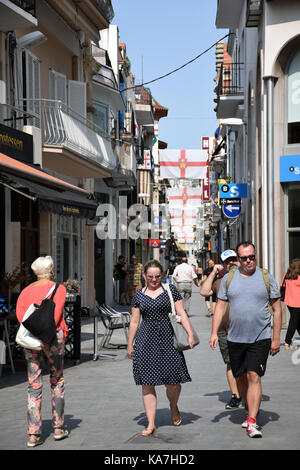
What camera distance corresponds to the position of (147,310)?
25.9ft

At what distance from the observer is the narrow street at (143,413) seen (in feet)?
23.9

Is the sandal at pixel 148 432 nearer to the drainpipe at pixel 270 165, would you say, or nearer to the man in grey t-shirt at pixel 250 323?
the man in grey t-shirt at pixel 250 323

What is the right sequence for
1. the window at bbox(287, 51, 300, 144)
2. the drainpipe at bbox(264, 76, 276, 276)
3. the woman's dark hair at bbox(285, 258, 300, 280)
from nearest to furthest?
the woman's dark hair at bbox(285, 258, 300, 280), the drainpipe at bbox(264, 76, 276, 276), the window at bbox(287, 51, 300, 144)

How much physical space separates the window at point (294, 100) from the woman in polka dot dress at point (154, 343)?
1338 centimetres

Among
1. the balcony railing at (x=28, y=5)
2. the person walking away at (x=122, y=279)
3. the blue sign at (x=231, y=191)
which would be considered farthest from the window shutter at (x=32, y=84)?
the person walking away at (x=122, y=279)

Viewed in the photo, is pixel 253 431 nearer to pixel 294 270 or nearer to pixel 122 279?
pixel 294 270

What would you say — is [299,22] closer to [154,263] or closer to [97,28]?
[97,28]

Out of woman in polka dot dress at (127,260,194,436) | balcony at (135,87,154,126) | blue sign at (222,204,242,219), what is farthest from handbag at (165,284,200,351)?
balcony at (135,87,154,126)

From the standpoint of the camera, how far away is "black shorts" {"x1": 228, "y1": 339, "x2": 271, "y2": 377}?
25.6ft

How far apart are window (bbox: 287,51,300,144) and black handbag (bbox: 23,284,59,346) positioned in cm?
1416

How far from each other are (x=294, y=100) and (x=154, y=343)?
1400cm

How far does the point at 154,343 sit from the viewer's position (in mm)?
7895

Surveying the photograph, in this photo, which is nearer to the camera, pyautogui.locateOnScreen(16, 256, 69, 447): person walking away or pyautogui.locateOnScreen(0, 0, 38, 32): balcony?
pyautogui.locateOnScreen(16, 256, 69, 447): person walking away

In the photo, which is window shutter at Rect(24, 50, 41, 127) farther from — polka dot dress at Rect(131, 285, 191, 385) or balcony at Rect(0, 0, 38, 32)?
polka dot dress at Rect(131, 285, 191, 385)
